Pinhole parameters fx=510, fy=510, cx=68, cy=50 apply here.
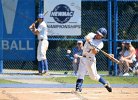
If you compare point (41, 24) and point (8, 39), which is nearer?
point (41, 24)

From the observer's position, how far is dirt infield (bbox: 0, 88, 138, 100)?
42.3 ft

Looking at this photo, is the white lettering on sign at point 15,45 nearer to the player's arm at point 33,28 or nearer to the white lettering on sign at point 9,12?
the white lettering on sign at point 9,12

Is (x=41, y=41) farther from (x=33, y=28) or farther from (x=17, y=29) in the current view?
(x=17, y=29)

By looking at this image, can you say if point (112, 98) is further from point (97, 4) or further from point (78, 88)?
point (97, 4)

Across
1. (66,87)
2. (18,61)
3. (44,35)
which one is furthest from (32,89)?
(18,61)

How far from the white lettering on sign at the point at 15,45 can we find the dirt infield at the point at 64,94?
4.85 meters

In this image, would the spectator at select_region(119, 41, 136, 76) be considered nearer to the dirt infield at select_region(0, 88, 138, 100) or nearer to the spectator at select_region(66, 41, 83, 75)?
the spectator at select_region(66, 41, 83, 75)

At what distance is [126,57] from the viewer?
62.4ft

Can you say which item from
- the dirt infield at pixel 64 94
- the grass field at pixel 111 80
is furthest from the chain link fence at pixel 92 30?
the dirt infield at pixel 64 94

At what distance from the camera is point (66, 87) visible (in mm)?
15930

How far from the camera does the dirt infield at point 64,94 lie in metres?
12.9

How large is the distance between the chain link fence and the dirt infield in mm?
5123

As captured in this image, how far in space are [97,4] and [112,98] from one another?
27.0 ft

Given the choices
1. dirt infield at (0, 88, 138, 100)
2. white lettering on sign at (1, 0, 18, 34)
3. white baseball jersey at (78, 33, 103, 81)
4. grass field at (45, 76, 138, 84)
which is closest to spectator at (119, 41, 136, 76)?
grass field at (45, 76, 138, 84)
